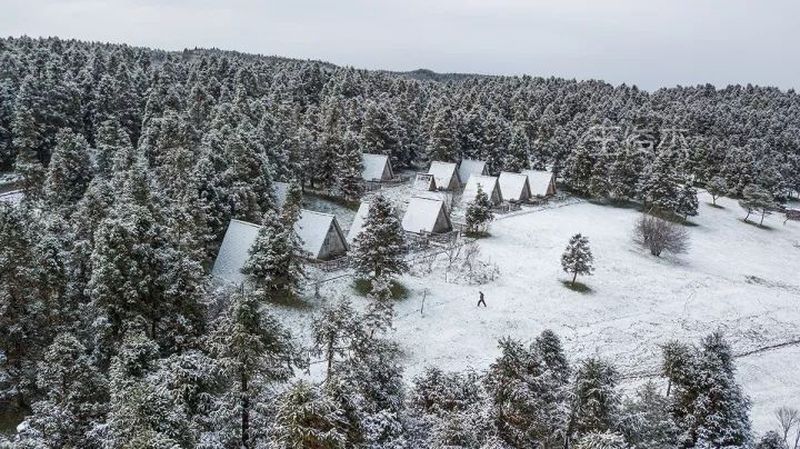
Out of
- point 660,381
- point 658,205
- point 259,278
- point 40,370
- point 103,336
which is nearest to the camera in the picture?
point 40,370

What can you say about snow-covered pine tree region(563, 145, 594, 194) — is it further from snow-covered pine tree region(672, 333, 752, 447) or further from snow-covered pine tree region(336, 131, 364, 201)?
snow-covered pine tree region(672, 333, 752, 447)

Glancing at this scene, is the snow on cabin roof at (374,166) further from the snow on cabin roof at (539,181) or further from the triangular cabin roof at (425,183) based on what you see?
the snow on cabin roof at (539,181)

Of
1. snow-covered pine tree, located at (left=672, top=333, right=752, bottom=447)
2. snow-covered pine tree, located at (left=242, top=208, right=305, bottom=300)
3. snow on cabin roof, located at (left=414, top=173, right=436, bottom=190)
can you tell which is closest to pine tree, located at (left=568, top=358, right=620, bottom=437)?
snow-covered pine tree, located at (left=672, top=333, right=752, bottom=447)

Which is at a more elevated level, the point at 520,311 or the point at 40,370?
the point at 40,370

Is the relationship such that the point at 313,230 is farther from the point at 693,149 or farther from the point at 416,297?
the point at 693,149

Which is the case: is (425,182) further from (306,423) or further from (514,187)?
(306,423)

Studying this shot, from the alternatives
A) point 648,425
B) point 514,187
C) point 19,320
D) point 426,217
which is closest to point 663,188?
point 514,187

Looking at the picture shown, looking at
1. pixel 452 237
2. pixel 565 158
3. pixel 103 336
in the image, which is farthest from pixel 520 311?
pixel 565 158

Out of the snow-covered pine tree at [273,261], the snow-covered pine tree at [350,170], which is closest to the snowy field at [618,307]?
the snow-covered pine tree at [273,261]
